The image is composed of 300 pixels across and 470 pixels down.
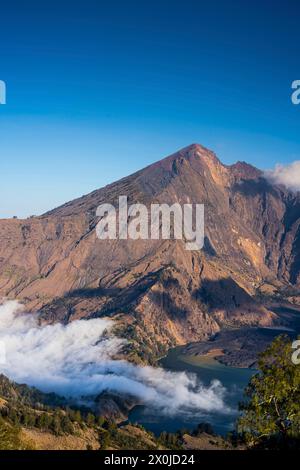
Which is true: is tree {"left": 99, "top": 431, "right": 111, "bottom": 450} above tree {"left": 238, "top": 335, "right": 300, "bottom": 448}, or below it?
below

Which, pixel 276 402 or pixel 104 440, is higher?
pixel 276 402

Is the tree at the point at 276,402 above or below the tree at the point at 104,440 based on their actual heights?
above

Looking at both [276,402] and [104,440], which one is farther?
[104,440]

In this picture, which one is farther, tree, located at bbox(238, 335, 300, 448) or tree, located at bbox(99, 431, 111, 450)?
tree, located at bbox(99, 431, 111, 450)

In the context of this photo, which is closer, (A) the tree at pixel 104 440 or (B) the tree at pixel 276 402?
(B) the tree at pixel 276 402
